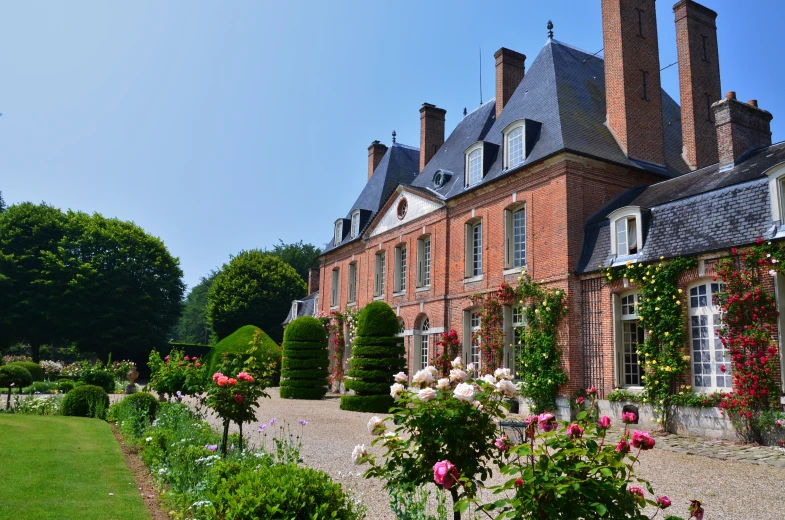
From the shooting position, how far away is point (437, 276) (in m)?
18.9

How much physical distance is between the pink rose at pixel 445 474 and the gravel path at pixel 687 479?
2.12 metres

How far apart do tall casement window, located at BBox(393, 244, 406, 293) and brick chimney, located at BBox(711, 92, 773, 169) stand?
11.1 m

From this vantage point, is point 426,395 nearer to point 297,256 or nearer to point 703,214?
point 703,214

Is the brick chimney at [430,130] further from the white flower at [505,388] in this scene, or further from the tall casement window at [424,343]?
the white flower at [505,388]

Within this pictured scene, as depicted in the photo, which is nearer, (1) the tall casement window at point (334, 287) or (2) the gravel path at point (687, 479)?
(2) the gravel path at point (687, 479)

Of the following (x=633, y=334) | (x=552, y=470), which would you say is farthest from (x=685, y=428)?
(x=552, y=470)

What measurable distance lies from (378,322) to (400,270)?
172 inches

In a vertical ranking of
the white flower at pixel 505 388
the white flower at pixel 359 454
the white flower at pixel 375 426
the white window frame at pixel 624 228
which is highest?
the white window frame at pixel 624 228

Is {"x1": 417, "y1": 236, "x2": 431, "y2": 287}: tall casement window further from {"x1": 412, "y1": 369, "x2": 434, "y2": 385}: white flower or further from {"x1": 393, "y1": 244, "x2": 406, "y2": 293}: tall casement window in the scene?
{"x1": 412, "y1": 369, "x2": 434, "y2": 385}: white flower

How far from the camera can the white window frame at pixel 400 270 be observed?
21422 millimetres

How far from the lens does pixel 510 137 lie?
16.5 meters


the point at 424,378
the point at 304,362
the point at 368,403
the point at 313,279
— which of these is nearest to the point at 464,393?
the point at 424,378

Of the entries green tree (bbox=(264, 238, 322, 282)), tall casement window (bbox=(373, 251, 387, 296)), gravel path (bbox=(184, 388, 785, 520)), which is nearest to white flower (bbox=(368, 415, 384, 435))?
gravel path (bbox=(184, 388, 785, 520))

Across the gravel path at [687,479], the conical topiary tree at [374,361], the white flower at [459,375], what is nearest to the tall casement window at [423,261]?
the conical topiary tree at [374,361]
